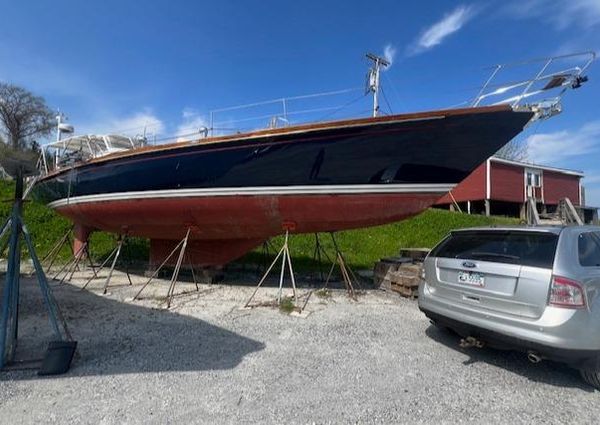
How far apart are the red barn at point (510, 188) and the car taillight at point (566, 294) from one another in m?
21.0

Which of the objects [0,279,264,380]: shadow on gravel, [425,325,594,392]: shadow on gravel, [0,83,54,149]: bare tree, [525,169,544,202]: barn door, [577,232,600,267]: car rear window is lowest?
[425,325,594,392]: shadow on gravel

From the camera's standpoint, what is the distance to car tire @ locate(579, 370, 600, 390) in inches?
130

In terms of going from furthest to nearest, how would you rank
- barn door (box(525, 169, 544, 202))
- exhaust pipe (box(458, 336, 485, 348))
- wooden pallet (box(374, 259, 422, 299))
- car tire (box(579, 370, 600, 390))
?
barn door (box(525, 169, 544, 202)) → wooden pallet (box(374, 259, 422, 299)) → exhaust pipe (box(458, 336, 485, 348)) → car tire (box(579, 370, 600, 390))

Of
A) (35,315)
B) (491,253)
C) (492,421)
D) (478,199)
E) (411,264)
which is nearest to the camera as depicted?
(492,421)

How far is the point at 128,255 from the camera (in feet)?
35.6

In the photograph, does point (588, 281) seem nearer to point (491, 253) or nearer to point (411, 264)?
point (491, 253)

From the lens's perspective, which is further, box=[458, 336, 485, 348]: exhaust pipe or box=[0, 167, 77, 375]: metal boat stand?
box=[458, 336, 485, 348]: exhaust pipe

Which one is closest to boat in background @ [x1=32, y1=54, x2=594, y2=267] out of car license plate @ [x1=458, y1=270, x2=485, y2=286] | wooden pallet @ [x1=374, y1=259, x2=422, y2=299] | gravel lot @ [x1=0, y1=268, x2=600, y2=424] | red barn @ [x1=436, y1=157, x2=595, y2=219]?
wooden pallet @ [x1=374, y1=259, x2=422, y2=299]

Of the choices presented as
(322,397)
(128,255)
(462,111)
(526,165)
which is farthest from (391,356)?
(526,165)

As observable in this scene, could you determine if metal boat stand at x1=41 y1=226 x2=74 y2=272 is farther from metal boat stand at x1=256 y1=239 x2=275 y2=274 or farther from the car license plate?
the car license plate

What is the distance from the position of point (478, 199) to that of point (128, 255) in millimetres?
21087

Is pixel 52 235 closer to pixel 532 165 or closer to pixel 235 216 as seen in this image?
pixel 235 216

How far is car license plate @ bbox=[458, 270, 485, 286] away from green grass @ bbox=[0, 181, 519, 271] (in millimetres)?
6002

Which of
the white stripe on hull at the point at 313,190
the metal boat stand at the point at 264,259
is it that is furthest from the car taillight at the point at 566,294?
the metal boat stand at the point at 264,259
